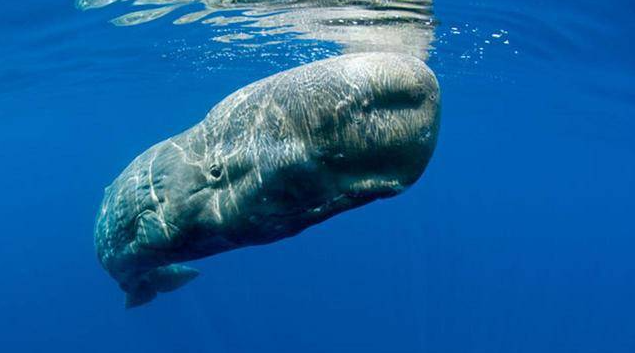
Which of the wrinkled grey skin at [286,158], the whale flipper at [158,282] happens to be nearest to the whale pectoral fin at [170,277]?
the whale flipper at [158,282]

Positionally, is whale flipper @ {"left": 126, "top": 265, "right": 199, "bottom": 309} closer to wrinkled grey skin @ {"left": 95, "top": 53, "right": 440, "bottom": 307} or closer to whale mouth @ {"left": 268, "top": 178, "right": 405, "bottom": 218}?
wrinkled grey skin @ {"left": 95, "top": 53, "right": 440, "bottom": 307}

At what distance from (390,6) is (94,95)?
27203 millimetres

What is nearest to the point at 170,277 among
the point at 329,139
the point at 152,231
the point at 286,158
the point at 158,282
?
the point at 158,282

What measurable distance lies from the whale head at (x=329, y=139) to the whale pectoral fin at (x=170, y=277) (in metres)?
3.43

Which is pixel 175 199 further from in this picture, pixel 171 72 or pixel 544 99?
pixel 544 99

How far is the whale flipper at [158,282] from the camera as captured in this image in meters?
7.10

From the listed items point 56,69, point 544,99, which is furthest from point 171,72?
point 544,99

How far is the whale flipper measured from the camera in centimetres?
710

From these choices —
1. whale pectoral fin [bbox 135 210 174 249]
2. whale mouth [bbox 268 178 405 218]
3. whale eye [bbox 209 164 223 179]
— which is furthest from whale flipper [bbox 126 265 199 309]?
whale mouth [bbox 268 178 405 218]

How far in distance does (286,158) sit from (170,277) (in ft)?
14.4

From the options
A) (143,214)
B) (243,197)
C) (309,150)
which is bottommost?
(143,214)

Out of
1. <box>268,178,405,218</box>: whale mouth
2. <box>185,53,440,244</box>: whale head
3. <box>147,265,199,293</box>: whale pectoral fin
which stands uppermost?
<box>185,53,440,244</box>: whale head

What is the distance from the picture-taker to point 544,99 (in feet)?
103

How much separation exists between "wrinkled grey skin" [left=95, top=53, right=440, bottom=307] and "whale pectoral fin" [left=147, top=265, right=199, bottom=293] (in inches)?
85.5
